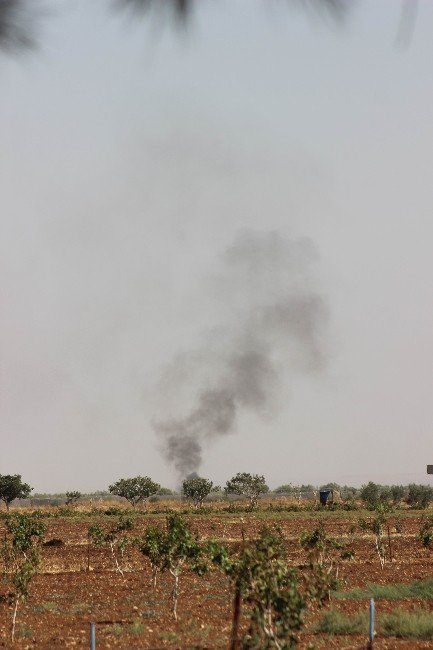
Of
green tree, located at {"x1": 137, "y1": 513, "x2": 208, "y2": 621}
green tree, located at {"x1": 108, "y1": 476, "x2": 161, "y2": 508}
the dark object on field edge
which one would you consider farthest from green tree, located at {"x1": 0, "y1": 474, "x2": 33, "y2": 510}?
green tree, located at {"x1": 137, "y1": 513, "x2": 208, "y2": 621}

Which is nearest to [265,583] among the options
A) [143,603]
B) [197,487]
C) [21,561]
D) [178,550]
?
[178,550]

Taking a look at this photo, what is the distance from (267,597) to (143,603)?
1079 cm

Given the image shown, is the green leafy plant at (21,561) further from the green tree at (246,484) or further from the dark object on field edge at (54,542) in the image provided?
the green tree at (246,484)

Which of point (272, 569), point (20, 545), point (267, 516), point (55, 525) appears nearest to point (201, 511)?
point (267, 516)

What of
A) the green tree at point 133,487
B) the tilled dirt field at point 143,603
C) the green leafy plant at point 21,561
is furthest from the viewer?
the green tree at point 133,487

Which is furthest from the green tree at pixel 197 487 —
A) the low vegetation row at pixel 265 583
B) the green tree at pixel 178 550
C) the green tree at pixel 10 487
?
the green tree at pixel 178 550

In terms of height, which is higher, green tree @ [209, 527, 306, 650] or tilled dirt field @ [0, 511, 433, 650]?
green tree @ [209, 527, 306, 650]

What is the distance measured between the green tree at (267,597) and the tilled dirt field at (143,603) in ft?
2.44

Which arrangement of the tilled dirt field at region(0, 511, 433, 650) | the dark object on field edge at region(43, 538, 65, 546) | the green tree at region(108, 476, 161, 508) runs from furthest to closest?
the green tree at region(108, 476, 161, 508)
the dark object on field edge at region(43, 538, 65, 546)
the tilled dirt field at region(0, 511, 433, 650)

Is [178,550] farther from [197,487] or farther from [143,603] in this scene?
[197,487]

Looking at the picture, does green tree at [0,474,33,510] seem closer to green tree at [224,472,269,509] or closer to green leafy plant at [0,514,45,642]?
green tree at [224,472,269,509]

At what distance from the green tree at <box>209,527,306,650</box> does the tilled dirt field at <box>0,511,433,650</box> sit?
744 millimetres

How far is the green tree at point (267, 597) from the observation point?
39.6 feet

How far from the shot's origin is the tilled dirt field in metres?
17.3
